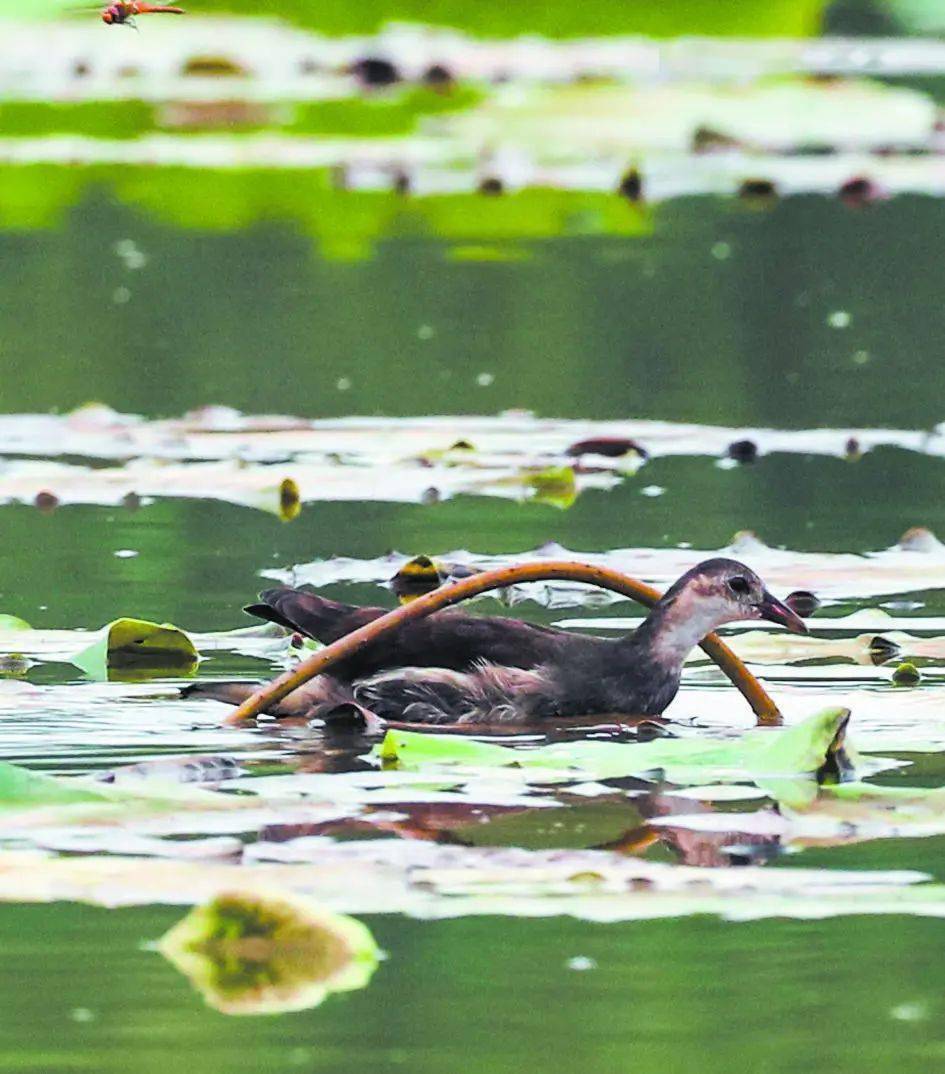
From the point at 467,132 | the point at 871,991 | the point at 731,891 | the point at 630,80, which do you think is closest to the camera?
the point at 871,991

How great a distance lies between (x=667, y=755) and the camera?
255 inches

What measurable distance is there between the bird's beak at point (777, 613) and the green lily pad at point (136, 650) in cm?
133

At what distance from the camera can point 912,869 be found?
5605 millimetres

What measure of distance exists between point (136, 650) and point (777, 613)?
1.48 metres

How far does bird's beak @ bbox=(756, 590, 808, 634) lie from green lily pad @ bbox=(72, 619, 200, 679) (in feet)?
4.37

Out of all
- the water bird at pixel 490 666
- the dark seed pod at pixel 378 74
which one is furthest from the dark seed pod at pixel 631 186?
the water bird at pixel 490 666

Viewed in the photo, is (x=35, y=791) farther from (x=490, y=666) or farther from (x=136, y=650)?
(x=136, y=650)

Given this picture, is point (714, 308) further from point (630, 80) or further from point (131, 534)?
point (630, 80)

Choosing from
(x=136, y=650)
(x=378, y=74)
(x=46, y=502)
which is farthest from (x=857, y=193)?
(x=136, y=650)

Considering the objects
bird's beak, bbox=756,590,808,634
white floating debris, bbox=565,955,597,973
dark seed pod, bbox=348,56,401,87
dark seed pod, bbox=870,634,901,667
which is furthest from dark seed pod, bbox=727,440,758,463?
dark seed pod, bbox=348,56,401,87

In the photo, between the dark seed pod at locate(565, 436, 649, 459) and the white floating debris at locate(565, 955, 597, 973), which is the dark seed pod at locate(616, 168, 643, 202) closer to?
the dark seed pod at locate(565, 436, 649, 459)

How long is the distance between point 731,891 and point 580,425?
7.02 metres

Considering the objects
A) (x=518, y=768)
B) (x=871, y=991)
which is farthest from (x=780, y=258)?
(x=871, y=991)

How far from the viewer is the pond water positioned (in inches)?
188
